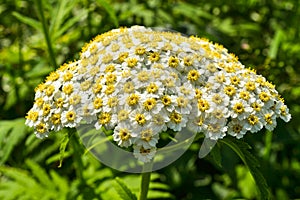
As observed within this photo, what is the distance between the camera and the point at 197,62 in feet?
8.62

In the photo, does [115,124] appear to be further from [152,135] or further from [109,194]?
[109,194]

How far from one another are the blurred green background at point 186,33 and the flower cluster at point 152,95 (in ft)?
3.83

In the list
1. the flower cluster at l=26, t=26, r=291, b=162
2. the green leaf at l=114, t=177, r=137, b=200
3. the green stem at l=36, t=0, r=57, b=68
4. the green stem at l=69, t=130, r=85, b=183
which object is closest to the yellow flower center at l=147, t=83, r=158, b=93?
the flower cluster at l=26, t=26, r=291, b=162

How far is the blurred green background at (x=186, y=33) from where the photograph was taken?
4.01 metres

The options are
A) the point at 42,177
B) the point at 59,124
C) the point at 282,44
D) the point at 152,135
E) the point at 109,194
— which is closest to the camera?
the point at 152,135

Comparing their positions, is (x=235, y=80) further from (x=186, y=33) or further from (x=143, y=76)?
(x=186, y=33)

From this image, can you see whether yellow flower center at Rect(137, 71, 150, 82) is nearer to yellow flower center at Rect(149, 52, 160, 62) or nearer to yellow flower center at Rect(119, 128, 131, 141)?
yellow flower center at Rect(149, 52, 160, 62)

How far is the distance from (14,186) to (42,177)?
0.64 ft

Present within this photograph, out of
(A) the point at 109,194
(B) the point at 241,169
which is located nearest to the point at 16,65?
(A) the point at 109,194

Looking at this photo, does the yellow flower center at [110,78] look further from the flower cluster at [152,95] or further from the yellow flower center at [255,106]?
the yellow flower center at [255,106]

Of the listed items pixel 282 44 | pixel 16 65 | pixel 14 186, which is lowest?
pixel 14 186

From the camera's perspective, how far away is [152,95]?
238cm

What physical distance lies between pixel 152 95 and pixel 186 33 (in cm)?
233

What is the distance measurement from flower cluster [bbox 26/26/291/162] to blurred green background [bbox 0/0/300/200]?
1.17 m
